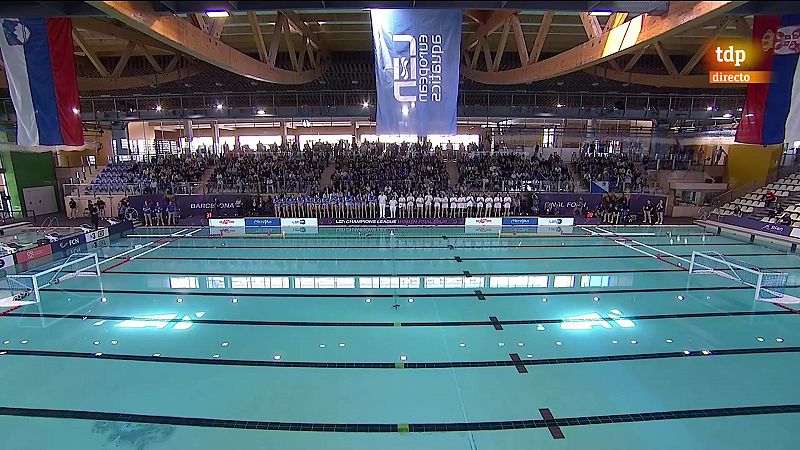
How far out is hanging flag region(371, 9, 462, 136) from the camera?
18.0 feet

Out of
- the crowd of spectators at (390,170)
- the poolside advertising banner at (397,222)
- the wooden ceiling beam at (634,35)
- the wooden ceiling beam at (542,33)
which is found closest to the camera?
the wooden ceiling beam at (634,35)

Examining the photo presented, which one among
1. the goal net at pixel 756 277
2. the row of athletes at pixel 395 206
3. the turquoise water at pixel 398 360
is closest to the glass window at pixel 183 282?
the turquoise water at pixel 398 360

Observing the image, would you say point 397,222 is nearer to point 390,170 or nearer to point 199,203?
point 390,170

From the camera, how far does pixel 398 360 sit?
523cm

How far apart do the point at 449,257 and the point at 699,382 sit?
6157mm

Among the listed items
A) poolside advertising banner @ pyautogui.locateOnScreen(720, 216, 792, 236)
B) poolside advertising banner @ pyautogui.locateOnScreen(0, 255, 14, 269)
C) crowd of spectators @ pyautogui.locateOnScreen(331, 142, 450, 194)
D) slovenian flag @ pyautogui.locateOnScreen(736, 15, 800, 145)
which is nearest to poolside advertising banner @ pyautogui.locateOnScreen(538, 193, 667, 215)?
poolside advertising banner @ pyautogui.locateOnScreen(720, 216, 792, 236)

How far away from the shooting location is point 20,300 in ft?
24.3

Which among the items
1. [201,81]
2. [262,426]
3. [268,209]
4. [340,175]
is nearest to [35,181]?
[201,81]

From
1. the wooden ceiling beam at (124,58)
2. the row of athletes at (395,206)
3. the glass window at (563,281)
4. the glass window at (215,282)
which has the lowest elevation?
the glass window at (215,282)

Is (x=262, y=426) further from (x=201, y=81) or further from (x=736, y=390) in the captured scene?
(x=201, y=81)

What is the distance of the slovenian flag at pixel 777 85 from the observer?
5.42 metres

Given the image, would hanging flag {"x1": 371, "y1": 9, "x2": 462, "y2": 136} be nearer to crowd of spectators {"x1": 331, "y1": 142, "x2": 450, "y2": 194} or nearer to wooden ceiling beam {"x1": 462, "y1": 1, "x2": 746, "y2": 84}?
wooden ceiling beam {"x1": 462, "y1": 1, "x2": 746, "y2": 84}

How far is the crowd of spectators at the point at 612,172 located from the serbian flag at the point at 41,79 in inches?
690

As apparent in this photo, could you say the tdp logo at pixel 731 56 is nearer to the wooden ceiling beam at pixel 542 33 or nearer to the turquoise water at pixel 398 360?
the wooden ceiling beam at pixel 542 33
